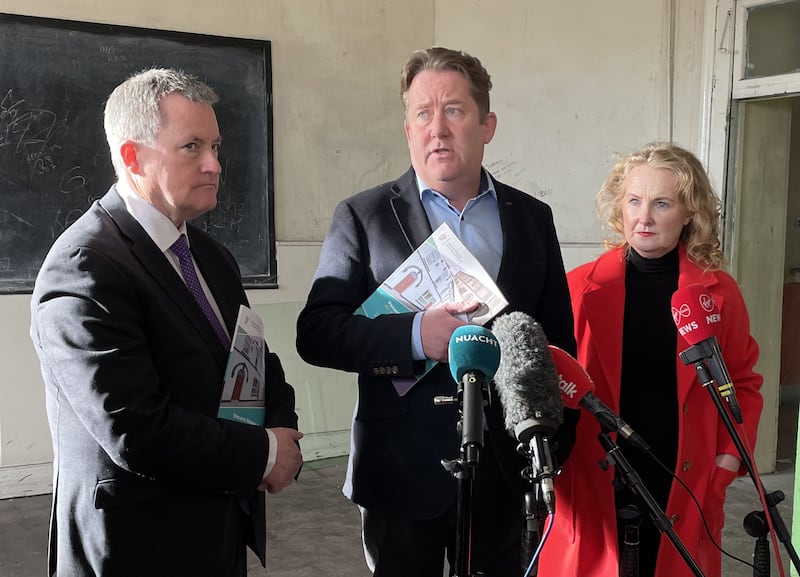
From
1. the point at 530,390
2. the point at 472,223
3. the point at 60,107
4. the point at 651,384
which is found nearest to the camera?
the point at 530,390

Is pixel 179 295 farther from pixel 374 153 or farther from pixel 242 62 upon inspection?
pixel 374 153

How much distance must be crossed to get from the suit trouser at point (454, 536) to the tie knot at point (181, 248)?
0.72 m

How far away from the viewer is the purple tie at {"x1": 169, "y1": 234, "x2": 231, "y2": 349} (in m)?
1.65

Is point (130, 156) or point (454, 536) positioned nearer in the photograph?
point (130, 156)

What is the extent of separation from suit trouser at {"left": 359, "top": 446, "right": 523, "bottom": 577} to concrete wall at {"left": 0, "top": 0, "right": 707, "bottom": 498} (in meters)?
3.28

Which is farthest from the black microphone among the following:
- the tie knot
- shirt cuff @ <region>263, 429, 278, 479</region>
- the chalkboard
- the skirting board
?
the skirting board

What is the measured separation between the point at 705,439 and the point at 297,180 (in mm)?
3787

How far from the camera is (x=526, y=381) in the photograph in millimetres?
1325

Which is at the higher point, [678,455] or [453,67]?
[453,67]

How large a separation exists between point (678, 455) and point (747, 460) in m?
0.46

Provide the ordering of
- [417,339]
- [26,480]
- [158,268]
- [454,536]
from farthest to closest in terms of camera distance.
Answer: [26,480] → [454,536] → [417,339] → [158,268]

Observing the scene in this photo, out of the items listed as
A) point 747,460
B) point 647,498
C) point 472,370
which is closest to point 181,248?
point 472,370

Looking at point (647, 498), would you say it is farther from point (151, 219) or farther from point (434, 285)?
point (151, 219)

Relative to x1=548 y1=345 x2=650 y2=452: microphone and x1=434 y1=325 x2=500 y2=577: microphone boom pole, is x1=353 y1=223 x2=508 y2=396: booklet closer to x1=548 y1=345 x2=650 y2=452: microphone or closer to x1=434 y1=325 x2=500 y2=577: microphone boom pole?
x1=548 y1=345 x2=650 y2=452: microphone
